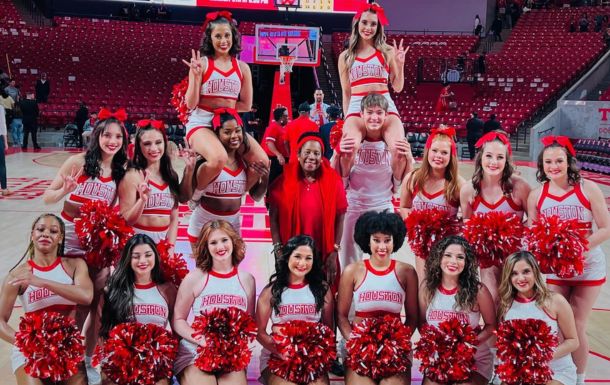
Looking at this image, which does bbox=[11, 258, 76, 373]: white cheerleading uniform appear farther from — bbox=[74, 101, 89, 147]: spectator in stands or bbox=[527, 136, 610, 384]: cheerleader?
bbox=[74, 101, 89, 147]: spectator in stands

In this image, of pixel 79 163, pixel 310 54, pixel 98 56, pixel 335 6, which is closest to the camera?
pixel 79 163

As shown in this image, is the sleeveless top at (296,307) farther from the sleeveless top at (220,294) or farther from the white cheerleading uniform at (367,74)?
the white cheerleading uniform at (367,74)

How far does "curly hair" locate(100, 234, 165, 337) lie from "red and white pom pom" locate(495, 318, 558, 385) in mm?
1624

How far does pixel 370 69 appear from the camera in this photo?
13.3ft

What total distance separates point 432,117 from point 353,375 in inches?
547

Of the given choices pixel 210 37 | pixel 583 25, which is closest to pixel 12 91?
pixel 210 37

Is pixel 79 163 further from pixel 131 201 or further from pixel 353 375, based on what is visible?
pixel 353 375

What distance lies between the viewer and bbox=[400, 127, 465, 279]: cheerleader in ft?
11.7

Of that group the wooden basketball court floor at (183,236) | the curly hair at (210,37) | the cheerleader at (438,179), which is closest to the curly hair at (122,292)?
the wooden basketball court floor at (183,236)

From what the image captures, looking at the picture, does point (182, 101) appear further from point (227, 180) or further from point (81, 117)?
point (81, 117)

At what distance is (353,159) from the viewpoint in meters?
3.85

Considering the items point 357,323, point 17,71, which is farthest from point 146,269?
point 17,71

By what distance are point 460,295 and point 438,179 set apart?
2.71 ft

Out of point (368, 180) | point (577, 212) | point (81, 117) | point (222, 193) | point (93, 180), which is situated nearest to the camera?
point (577, 212)
